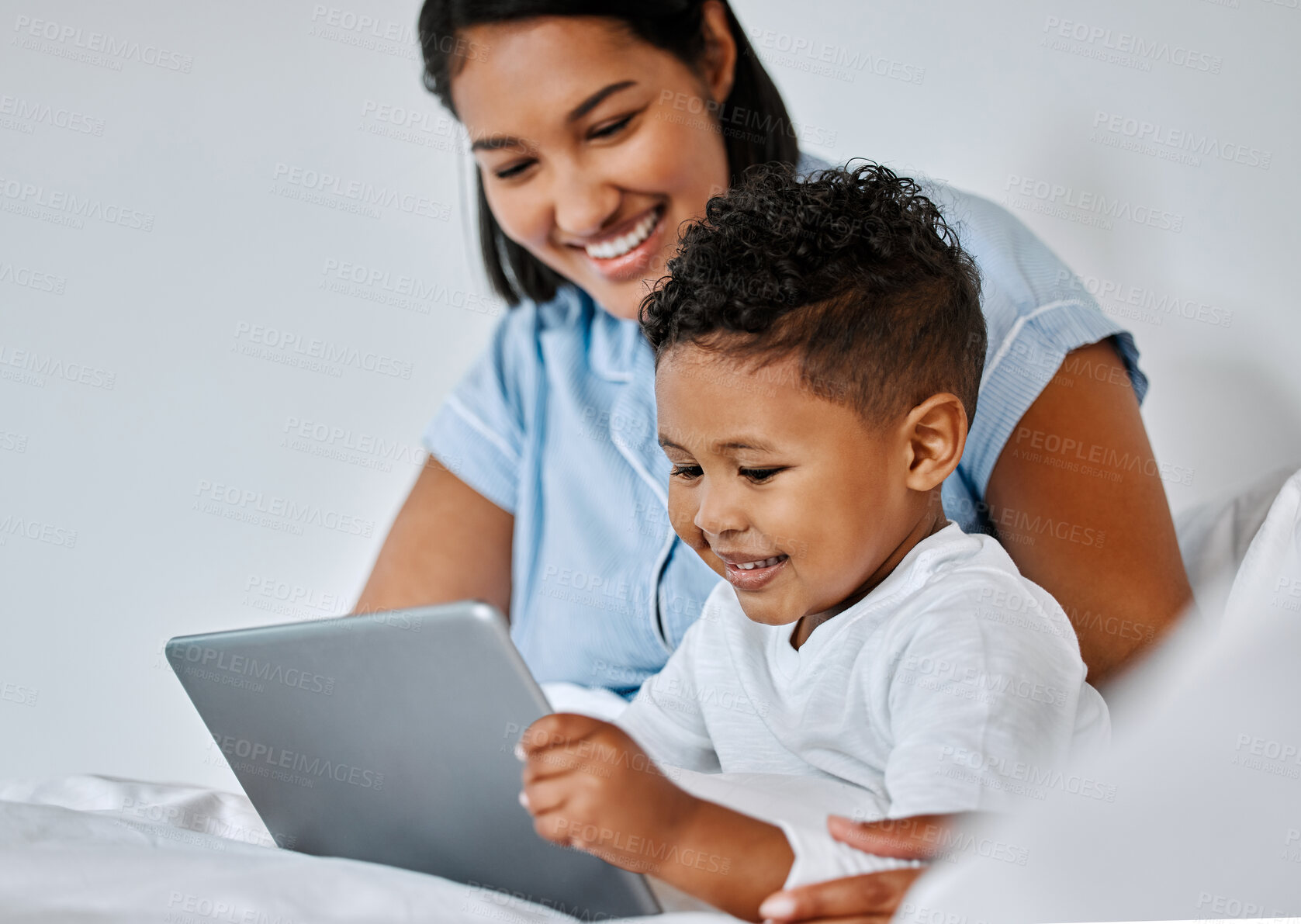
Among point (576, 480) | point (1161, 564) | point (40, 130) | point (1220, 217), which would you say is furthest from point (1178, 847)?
point (40, 130)

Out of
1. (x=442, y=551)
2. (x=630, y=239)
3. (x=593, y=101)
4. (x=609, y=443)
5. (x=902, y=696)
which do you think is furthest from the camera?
(x=442, y=551)

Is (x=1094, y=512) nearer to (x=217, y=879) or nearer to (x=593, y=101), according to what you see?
(x=593, y=101)

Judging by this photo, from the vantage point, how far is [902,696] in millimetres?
924

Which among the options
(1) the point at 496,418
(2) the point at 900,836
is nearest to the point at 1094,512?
(2) the point at 900,836

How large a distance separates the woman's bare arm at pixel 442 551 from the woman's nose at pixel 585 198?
1.65ft

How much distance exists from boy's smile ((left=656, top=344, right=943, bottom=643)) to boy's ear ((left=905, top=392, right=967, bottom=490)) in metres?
0.01

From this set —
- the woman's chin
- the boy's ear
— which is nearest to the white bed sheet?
the boy's ear

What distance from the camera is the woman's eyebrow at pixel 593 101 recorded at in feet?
4.42

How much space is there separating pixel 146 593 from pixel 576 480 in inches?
42.3

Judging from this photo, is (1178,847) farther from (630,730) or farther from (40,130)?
(40,130)

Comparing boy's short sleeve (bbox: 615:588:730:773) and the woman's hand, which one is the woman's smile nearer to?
boy's short sleeve (bbox: 615:588:730:773)

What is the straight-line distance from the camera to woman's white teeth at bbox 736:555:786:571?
976 millimetres

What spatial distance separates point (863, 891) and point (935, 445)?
383 mm

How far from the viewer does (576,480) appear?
5.25ft
